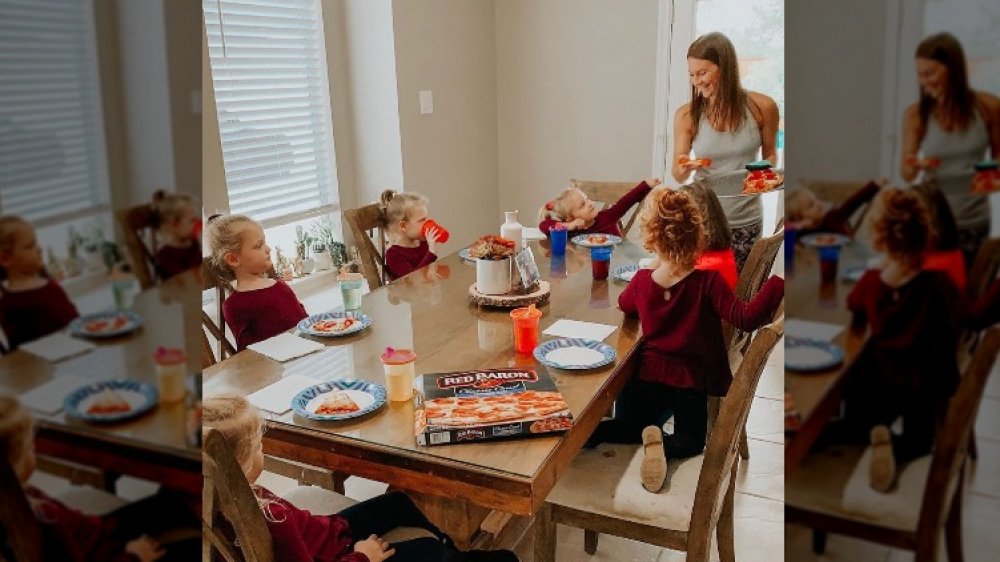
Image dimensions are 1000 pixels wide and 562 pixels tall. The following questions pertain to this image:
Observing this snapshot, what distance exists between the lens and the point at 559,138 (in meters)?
4.32

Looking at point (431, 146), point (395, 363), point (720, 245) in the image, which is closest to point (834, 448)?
point (395, 363)

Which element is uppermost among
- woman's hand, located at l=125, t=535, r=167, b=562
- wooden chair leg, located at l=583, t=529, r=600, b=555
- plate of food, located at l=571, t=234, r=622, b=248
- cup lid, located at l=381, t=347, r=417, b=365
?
woman's hand, located at l=125, t=535, r=167, b=562

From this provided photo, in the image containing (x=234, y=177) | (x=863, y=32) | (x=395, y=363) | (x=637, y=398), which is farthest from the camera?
(x=234, y=177)

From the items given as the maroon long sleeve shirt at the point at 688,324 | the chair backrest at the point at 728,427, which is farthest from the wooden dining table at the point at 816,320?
the maroon long sleeve shirt at the point at 688,324

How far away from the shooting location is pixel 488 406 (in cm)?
138

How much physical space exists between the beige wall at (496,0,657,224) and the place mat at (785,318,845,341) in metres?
3.95

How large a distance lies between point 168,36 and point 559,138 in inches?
162

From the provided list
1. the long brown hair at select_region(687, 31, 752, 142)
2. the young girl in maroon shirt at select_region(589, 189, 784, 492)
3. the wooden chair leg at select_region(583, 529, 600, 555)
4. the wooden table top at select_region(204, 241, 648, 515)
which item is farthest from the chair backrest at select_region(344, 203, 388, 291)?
the long brown hair at select_region(687, 31, 752, 142)

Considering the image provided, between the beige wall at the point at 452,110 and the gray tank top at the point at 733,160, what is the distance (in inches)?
54.0

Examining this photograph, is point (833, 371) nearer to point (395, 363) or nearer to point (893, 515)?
point (893, 515)

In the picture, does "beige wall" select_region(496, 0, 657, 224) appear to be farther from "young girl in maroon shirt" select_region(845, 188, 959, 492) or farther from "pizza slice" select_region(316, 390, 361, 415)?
"young girl in maroon shirt" select_region(845, 188, 959, 492)

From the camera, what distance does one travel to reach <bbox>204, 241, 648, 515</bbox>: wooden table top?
1.24 m

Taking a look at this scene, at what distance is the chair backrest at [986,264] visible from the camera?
0.86ft

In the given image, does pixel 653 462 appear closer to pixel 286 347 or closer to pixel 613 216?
pixel 286 347
